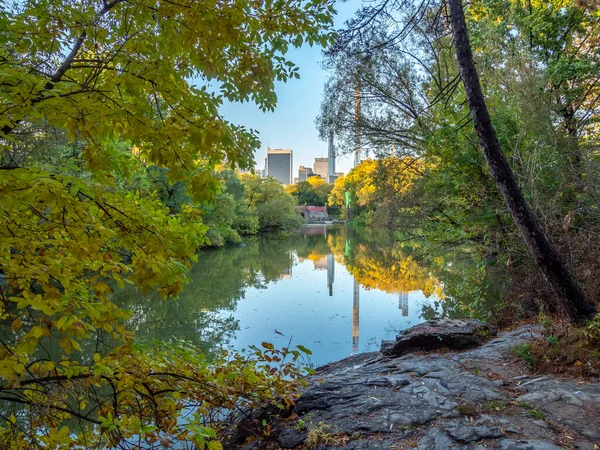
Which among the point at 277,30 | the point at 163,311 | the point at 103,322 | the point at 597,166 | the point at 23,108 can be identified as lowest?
the point at 163,311

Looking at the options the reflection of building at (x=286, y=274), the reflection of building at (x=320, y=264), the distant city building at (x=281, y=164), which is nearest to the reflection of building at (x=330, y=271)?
the reflection of building at (x=320, y=264)

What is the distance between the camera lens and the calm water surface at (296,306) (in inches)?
283

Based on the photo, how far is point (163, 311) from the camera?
9.20 metres

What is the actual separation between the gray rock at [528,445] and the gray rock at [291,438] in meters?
1.42

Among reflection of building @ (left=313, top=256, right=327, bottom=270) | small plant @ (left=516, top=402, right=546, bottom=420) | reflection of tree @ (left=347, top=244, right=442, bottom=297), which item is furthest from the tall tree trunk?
reflection of building @ (left=313, top=256, right=327, bottom=270)

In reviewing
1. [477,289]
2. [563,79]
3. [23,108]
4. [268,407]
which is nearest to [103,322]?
[23,108]

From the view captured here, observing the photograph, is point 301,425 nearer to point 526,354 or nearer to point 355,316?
point 526,354

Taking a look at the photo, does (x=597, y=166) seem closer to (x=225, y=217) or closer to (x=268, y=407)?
(x=268, y=407)

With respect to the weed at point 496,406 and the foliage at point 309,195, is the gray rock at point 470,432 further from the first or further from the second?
the foliage at point 309,195

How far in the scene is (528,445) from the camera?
2.22 metres

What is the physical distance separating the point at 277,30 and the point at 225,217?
70.0 ft

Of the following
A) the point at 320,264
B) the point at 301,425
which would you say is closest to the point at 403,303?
the point at 301,425

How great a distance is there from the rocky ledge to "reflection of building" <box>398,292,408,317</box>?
502 cm

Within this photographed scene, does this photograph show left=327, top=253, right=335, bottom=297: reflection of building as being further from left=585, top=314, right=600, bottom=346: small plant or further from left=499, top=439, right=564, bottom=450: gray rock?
left=499, top=439, right=564, bottom=450: gray rock
